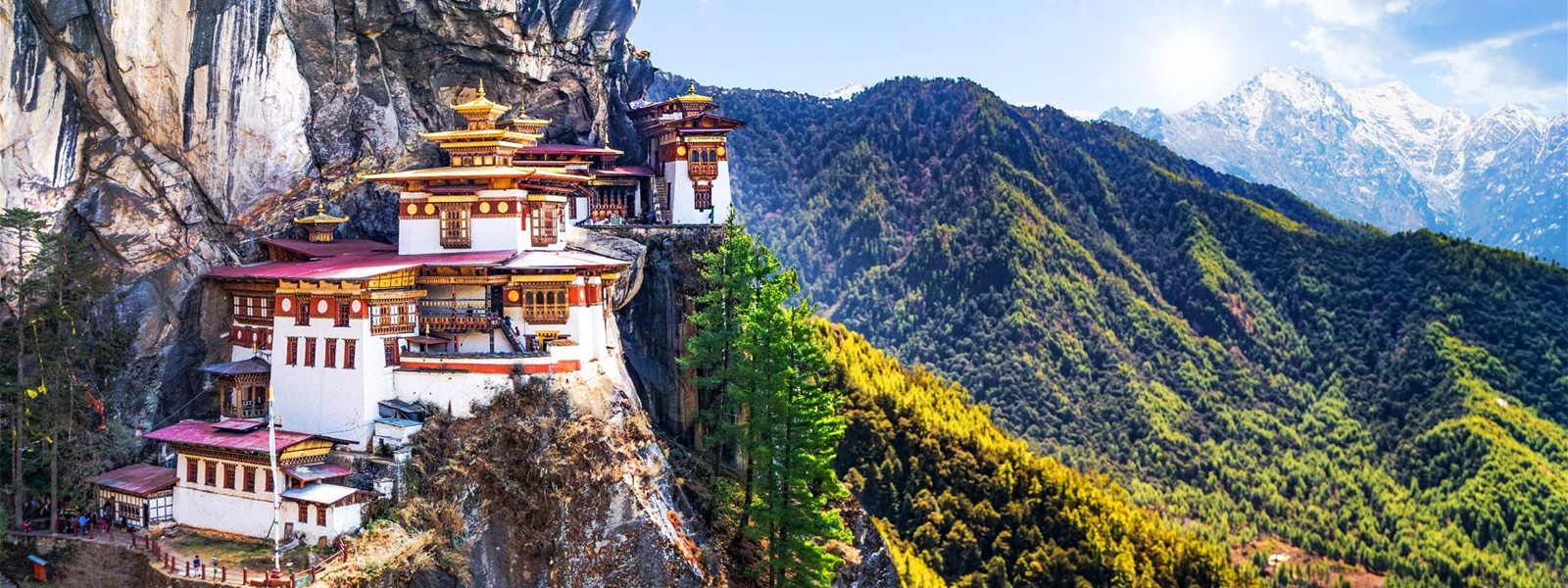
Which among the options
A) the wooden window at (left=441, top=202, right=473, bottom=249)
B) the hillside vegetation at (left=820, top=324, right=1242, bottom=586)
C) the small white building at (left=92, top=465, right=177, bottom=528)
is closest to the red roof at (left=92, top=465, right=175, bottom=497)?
the small white building at (left=92, top=465, right=177, bottom=528)

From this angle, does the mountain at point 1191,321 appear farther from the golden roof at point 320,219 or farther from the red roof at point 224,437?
the red roof at point 224,437

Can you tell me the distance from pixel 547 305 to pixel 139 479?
47.4 ft

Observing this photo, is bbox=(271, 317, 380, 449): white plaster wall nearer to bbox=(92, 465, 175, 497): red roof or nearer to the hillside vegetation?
bbox=(92, 465, 175, 497): red roof

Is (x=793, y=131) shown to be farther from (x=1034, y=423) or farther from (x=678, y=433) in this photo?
(x=678, y=433)

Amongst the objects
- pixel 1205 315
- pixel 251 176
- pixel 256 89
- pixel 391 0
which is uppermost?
pixel 391 0

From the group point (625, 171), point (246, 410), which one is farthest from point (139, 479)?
point (625, 171)

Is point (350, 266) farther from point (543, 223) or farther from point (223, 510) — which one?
point (223, 510)

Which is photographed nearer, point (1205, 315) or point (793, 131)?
point (1205, 315)

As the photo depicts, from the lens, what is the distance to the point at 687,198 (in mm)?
63938

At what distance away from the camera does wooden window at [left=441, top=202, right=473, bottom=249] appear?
50.7 m

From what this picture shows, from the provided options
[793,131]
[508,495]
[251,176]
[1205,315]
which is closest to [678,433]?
[508,495]

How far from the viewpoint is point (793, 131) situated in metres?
160

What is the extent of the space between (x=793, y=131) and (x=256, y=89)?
111465mm

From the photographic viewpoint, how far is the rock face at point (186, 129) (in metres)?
47.3
